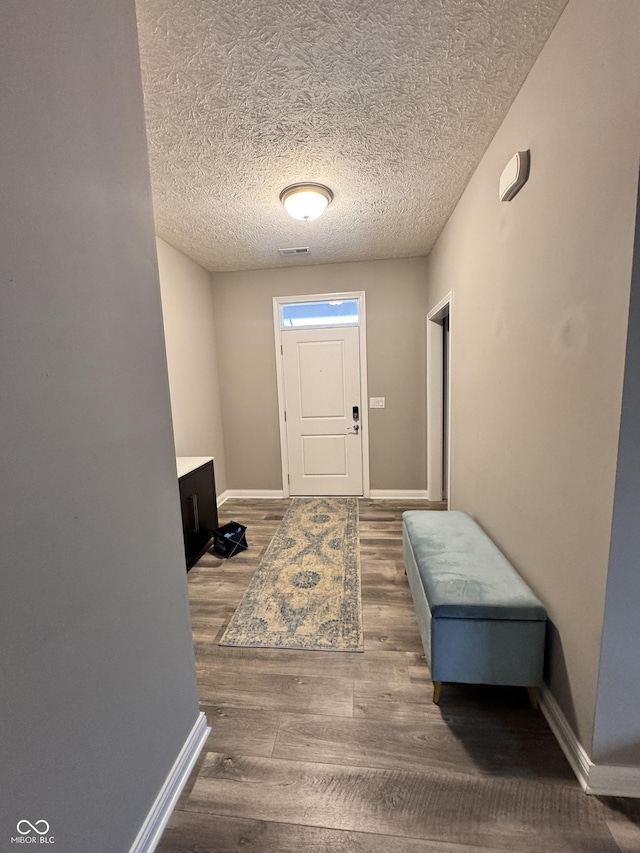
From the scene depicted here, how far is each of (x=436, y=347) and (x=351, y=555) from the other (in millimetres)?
2302

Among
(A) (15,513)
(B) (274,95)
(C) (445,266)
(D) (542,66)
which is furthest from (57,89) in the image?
(C) (445,266)

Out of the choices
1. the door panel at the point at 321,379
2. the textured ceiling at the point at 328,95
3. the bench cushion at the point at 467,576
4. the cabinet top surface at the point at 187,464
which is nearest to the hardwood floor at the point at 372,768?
the bench cushion at the point at 467,576

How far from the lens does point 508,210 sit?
1589 mm

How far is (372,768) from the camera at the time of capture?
47.3 inches

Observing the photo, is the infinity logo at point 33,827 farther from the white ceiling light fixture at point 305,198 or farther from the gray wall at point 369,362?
the gray wall at point 369,362

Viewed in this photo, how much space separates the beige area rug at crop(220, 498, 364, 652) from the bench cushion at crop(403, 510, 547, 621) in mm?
607

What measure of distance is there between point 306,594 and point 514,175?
2489mm

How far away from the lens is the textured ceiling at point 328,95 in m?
1.16

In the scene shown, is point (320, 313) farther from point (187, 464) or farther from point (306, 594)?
point (306, 594)

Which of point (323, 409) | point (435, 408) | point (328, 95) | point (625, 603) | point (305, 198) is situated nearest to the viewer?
point (625, 603)

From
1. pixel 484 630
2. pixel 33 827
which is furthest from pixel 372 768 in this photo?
pixel 33 827

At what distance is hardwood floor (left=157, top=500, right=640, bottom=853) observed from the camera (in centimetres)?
102

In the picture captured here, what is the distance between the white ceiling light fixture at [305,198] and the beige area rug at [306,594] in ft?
8.35

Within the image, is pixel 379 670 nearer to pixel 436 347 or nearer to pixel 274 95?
pixel 274 95
